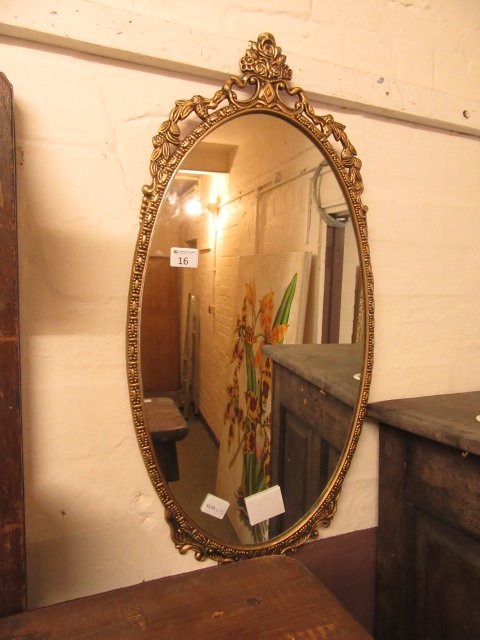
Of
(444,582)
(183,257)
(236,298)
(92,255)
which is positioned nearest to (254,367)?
(236,298)

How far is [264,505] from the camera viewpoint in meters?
0.97

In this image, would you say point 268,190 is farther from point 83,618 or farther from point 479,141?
point 83,618

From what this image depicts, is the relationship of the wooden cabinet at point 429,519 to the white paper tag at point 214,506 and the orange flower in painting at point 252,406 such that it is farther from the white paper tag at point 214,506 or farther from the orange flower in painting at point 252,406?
the white paper tag at point 214,506

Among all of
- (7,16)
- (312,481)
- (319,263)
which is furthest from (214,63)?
(312,481)

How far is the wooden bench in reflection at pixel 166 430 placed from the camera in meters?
0.87

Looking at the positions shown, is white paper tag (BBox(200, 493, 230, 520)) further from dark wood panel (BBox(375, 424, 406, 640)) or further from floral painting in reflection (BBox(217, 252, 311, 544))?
dark wood panel (BBox(375, 424, 406, 640))

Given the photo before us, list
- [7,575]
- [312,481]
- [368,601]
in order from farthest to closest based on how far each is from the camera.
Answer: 1. [368,601]
2. [312,481]
3. [7,575]

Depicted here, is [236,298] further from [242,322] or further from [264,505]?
[264,505]

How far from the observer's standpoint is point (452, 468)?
938mm

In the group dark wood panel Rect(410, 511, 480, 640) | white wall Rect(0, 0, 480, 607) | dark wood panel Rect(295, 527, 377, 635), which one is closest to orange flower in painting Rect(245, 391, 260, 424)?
white wall Rect(0, 0, 480, 607)

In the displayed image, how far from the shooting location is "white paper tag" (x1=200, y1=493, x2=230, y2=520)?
0.91m

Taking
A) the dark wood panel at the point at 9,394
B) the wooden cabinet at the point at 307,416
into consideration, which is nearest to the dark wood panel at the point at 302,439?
the wooden cabinet at the point at 307,416

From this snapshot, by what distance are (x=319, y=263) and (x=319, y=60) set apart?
47cm

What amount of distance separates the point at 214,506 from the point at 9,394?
1.59 feet
